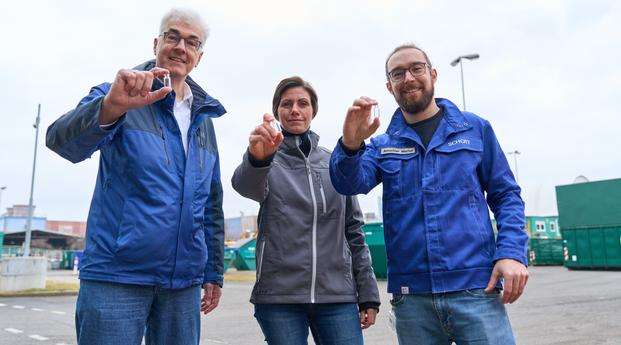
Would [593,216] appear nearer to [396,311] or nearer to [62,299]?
[62,299]

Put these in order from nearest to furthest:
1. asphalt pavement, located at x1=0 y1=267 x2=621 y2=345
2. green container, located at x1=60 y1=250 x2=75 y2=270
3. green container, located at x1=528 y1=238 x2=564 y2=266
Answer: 1. asphalt pavement, located at x1=0 y1=267 x2=621 y2=345
2. green container, located at x1=528 y1=238 x2=564 y2=266
3. green container, located at x1=60 y1=250 x2=75 y2=270

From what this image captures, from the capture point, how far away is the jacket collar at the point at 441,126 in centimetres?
263

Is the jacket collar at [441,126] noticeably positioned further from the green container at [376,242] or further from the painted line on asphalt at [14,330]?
the green container at [376,242]

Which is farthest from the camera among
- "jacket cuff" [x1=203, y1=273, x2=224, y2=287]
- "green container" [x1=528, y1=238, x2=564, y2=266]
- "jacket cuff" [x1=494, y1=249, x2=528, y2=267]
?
"green container" [x1=528, y1=238, x2=564, y2=266]

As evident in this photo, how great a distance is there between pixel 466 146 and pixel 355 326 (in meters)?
1.13

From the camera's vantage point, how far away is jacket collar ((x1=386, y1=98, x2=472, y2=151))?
104 inches

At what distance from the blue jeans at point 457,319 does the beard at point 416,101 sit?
923 mm

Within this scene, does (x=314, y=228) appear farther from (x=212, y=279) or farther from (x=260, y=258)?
(x=212, y=279)

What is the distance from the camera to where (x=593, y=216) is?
24.5m

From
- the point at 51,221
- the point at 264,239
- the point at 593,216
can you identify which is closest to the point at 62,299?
the point at 264,239

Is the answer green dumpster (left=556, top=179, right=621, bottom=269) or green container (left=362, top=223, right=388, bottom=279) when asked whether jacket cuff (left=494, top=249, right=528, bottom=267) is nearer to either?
green container (left=362, top=223, right=388, bottom=279)

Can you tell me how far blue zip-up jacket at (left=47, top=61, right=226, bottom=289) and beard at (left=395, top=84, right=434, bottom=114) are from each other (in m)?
1.07

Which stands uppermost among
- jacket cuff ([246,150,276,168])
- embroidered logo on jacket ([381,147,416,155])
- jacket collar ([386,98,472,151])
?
jacket collar ([386,98,472,151])

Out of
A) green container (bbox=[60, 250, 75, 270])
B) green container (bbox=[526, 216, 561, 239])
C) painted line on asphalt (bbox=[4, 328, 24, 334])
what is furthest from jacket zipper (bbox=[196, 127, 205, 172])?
green container (bbox=[60, 250, 75, 270])
